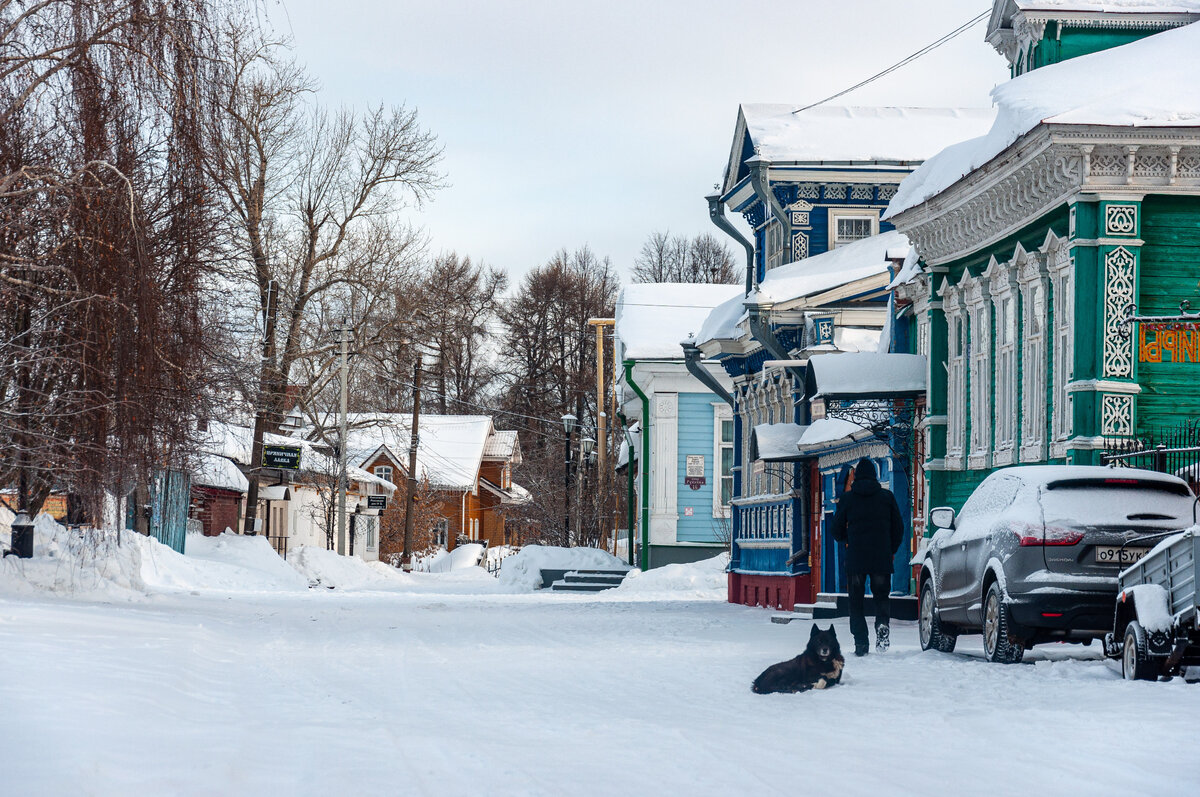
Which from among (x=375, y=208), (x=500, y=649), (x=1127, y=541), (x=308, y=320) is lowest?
(x=500, y=649)

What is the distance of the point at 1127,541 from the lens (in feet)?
44.9

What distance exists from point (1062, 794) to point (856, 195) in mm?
25077

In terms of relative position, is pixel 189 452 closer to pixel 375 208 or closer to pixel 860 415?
pixel 860 415

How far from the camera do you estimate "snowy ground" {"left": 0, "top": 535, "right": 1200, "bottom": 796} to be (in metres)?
7.57

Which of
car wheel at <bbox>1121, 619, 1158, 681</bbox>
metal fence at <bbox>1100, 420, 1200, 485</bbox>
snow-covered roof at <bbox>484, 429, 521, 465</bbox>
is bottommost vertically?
car wheel at <bbox>1121, 619, 1158, 681</bbox>

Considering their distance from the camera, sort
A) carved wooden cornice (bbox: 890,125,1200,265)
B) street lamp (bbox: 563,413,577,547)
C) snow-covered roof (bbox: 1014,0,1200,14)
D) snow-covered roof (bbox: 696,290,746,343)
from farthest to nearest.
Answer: street lamp (bbox: 563,413,577,547) < snow-covered roof (bbox: 696,290,746,343) < snow-covered roof (bbox: 1014,0,1200,14) < carved wooden cornice (bbox: 890,125,1200,265)

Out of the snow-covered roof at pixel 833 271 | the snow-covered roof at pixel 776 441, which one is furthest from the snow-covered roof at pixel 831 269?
the snow-covered roof at pixel 776 441

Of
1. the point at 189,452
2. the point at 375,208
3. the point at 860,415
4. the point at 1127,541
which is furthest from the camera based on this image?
the point at 375,208

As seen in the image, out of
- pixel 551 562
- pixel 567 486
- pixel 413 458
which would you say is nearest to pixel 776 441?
pixel 551 562

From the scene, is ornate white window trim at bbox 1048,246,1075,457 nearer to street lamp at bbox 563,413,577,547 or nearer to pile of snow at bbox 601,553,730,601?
pile of snow at bbox 601,553,730,601

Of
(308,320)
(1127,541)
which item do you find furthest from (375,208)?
(1127,541)

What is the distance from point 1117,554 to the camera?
1373cm

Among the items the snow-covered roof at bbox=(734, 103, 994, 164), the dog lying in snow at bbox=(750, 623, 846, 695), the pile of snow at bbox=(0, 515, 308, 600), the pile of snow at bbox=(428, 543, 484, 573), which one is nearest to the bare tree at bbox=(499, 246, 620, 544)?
the pile of snow at bbox=(428, 543, 484, 573)

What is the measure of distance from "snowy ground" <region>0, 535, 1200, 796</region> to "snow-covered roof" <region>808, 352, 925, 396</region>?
5386 mm
